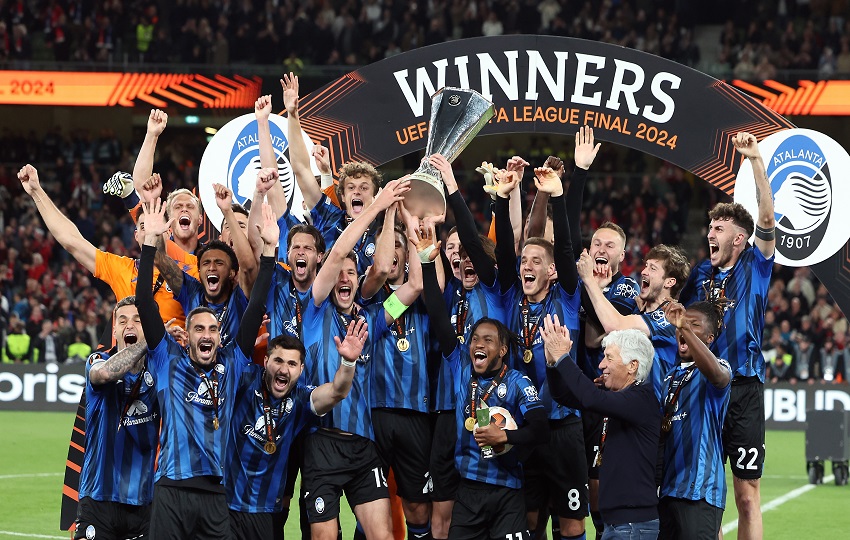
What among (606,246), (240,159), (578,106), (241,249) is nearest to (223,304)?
(241,249)

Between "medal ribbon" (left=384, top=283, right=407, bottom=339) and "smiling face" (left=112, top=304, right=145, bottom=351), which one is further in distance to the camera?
"medal ribbon" (left=384, top=283, right=407, bottom=339)

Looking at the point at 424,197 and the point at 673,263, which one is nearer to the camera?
the point at 424,197

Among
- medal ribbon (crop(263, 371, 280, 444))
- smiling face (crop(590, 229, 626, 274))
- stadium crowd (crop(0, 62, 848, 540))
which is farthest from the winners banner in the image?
medal ribbon (crop(263, 371, 280, 444))

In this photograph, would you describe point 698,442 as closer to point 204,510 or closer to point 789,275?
point 204,510

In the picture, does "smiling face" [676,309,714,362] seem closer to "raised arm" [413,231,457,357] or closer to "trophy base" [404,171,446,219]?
"raised arm" [413,231,457,357]

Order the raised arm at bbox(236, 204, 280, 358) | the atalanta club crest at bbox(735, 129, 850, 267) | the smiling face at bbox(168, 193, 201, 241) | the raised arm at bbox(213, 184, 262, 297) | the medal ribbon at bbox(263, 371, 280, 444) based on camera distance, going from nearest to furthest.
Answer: the raised arm at bbox(236, 204, 280, 358)
the medal ribbon at bbox(263, 371, 280, 444)
the raised arm at bbox(213, 184, 262, 297)
the smiling face at bbox(168, 193, 201, 241)
the atalanta club crest at bbox(735, 129, 850, 267)

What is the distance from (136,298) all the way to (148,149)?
176 centimetres

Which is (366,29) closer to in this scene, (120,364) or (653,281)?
(653,281)

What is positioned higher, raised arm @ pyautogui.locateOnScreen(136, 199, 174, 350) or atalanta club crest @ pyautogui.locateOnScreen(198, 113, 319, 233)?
atalanta club crest @ pyautogui.locateOnScreen(198, 113, 319, 233)

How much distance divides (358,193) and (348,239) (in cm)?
81

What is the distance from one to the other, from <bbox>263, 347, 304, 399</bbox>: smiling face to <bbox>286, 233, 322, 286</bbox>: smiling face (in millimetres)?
637

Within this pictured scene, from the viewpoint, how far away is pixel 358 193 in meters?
7.16

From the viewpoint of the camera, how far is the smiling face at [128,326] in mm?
6141

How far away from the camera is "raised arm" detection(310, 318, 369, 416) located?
19.9 ft
